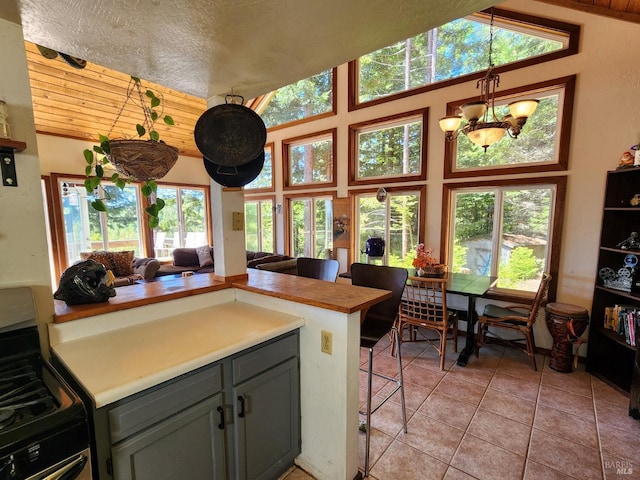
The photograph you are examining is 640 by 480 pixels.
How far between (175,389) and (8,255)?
891 mm

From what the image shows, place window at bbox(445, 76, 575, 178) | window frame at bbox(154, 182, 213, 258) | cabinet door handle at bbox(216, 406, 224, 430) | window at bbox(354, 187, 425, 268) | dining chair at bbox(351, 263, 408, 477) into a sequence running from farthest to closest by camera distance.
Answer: window frame at bbox(154, 182, 213, 258)
window at bbox(354, 187, 425, 268)
window at bbox(445, 76, 575, 178)
dining chair at bbox(351, 263, 408, 477)
cabinet door handle at bbox(216, 406, 224, 430)

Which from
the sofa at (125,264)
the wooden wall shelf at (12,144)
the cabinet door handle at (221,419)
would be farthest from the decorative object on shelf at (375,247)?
the sofa at (125,264)

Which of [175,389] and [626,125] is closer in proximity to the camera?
[175,389]

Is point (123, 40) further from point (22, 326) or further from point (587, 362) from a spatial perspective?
point (587, 362)

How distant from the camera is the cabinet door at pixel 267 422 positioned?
137cm

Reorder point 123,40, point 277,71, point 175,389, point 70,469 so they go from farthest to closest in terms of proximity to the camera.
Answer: point 277,71, point 123,40, point 175,389, point 70,469

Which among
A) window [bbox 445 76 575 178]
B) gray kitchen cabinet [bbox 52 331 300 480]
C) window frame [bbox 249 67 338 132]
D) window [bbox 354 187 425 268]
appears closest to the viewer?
gray kitchen cabinet [bbox 52 331 300 480]

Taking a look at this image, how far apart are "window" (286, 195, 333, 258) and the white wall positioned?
163 inches

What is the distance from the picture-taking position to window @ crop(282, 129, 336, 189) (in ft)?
16.7

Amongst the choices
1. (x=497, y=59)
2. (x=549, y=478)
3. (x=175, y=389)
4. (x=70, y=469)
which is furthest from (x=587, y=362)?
(x=70, y=469)

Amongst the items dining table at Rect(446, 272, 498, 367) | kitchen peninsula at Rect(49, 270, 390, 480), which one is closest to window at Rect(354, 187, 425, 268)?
dining table at Rect(446, 272, 498, 367)

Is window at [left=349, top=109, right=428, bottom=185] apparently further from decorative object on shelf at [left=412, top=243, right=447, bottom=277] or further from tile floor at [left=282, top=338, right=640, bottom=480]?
tile floor at [left=282, top=338, right=640, bottom=480]

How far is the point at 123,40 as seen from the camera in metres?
1.31

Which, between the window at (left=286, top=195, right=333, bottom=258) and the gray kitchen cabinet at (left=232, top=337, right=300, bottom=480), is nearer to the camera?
the gray kitchen cabinet at (left=232, top=337, right=300, bottom=480)
